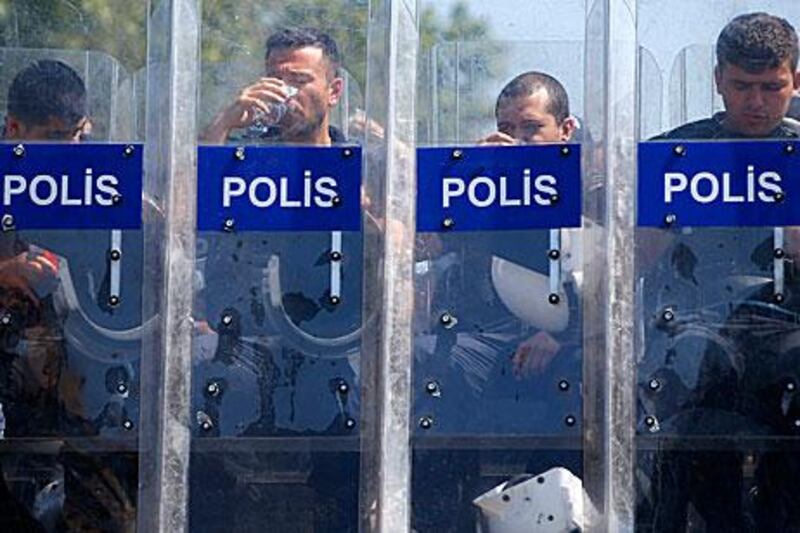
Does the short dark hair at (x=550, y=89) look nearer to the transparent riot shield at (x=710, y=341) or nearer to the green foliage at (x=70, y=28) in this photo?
the transparent riot shield at (x=710, y=341)

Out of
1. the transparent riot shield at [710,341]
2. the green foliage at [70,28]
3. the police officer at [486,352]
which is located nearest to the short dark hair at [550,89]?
the police officer at [486,352]

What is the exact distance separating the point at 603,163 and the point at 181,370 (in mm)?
976

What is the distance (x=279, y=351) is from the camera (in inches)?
168

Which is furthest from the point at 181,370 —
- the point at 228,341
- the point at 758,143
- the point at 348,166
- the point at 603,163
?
the point at 758,143

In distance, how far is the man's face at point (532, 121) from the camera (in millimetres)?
4254

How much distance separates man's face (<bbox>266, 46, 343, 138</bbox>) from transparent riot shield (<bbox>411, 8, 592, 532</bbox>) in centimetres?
21

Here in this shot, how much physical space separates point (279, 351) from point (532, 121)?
71 cm

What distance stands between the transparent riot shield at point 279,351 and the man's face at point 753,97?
29.0 inches

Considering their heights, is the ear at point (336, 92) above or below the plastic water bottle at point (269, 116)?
above

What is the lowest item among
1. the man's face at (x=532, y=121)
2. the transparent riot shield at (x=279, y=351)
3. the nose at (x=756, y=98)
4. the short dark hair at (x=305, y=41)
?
the transparent riot shield at (x=279, y=351)

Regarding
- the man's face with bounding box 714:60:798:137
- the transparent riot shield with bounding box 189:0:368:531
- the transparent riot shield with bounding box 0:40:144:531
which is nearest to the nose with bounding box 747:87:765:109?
the man's face with bounding box 714:60:798:137

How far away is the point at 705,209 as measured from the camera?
13.9 ft

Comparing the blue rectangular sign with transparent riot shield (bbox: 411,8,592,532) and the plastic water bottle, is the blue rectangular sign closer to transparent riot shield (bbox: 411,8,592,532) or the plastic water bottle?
the plastic water bottle

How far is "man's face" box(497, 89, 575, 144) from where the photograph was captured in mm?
4254
